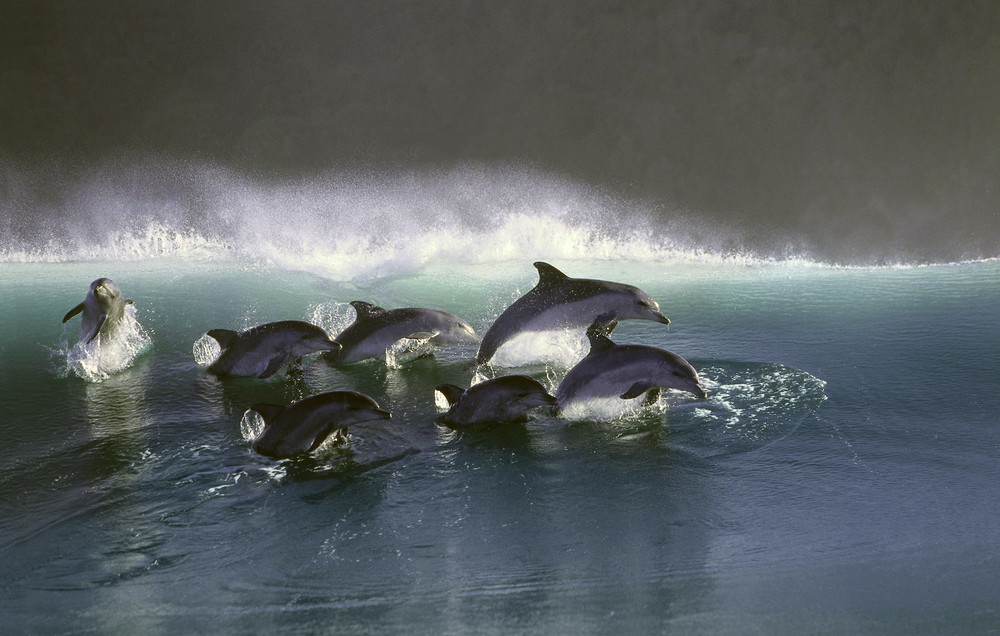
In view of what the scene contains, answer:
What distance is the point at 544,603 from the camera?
9.49 ft

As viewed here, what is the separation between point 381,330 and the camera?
6.14 meters

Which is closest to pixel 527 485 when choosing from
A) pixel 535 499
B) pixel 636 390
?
pixel 535 499

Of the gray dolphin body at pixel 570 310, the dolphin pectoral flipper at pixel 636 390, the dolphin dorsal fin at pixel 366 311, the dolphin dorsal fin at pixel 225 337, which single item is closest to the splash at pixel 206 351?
the dolphin dorsal fin at pixel 225 337

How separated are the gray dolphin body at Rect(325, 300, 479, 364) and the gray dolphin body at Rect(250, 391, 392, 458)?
1.69 metres

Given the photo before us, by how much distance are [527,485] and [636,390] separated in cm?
95

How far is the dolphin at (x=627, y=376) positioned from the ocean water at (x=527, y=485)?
133 millimetres

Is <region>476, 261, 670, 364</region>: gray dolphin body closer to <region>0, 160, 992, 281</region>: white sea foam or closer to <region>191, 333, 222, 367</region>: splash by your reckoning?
<region>191, 333, 222, 367</region>: splash

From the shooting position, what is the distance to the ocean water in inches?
114

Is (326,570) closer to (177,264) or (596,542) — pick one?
(596,542)

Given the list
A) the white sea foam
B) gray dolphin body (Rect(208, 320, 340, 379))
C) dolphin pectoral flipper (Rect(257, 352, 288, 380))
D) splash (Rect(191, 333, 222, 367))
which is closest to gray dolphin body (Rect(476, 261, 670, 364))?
gray dolphin body (Rect(208, 320, 340, 379))

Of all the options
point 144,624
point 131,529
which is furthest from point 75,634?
point 131,529

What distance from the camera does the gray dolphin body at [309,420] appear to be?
427 centimetres

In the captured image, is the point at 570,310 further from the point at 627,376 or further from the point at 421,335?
the point at 627,376

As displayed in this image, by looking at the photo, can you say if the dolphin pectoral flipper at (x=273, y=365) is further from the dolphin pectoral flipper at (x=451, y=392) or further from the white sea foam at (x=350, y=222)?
the white sea foam at (x=350, y=222)
